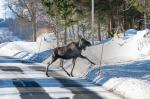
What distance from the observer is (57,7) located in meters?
32.3

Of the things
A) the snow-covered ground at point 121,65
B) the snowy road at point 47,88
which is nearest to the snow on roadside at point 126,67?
the snow-covered ground at point 121,65

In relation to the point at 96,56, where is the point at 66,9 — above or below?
above

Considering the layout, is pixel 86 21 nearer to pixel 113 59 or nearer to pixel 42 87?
pixel 113 59

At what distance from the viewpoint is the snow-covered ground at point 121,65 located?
16.2 m

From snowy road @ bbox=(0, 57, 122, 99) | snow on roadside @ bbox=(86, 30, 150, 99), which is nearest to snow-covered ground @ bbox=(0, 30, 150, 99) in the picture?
snow on roadside @ bbox=(86, 30, 150, 99)

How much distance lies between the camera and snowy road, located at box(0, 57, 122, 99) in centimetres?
1559

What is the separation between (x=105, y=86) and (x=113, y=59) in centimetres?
1540

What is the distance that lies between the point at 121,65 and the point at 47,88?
37.7 feet

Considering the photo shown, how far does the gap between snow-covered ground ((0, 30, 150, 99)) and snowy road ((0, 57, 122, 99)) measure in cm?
63

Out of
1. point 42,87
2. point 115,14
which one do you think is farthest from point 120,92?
point 115,14

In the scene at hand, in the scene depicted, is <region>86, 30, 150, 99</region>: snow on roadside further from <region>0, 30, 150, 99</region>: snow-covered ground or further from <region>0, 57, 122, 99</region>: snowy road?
<region>0, 57, 122, 99</region>: snowy road

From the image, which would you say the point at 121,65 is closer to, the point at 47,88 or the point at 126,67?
the point at 126,67

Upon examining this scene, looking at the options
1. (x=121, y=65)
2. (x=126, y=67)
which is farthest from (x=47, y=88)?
(x=121, y=65)

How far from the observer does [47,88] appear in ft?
57.1
